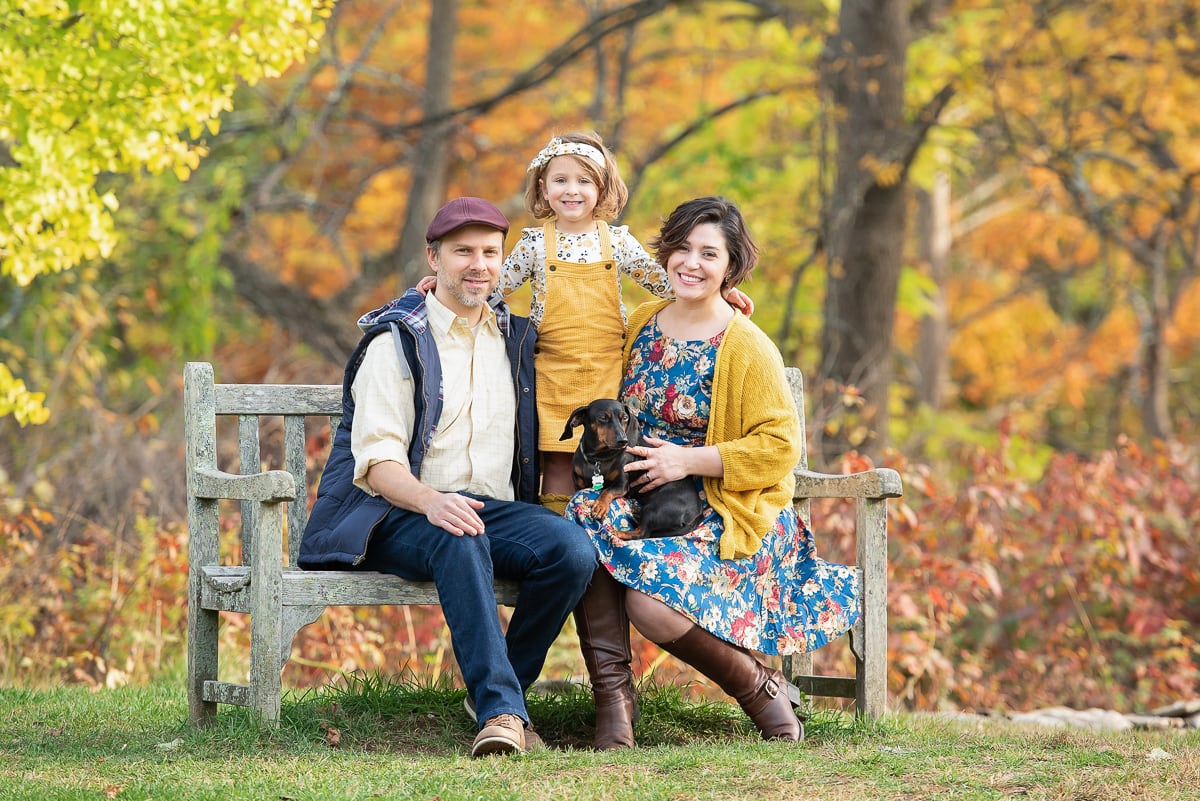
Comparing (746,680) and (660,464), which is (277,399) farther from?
(746,680)

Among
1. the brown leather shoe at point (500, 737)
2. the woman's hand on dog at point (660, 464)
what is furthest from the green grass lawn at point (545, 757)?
the woman's hand on dog at point (660, 464)

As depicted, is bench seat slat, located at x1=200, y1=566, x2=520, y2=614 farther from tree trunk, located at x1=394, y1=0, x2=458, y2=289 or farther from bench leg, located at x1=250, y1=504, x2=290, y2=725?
tree trunk, located at x1=394, y1=0, x2=458, y2=289

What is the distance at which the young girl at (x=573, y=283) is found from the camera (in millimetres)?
4516

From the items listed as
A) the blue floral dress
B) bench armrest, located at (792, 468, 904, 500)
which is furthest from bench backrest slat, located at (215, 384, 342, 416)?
bench armrest, located at (792, 468, 904, 500)

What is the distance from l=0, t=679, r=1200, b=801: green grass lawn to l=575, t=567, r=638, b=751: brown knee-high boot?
0.10m

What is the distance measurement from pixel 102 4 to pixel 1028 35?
6550 mm

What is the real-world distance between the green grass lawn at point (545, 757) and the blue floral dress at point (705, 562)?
36 centimetres

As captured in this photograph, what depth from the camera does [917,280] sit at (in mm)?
12172

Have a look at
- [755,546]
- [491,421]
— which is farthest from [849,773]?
[491,421]

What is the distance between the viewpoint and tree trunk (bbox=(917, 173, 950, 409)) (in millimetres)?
16156

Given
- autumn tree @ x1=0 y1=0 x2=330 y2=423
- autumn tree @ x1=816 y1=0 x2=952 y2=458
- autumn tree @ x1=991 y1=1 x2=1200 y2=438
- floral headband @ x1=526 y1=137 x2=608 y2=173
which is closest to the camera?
floral headband @ x1=526 y1=137 x2=608 y2=173

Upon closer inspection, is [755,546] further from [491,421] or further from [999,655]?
[999,655]

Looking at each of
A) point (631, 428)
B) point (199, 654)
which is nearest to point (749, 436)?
point (631, 428)

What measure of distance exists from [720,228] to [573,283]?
0.54 meters
